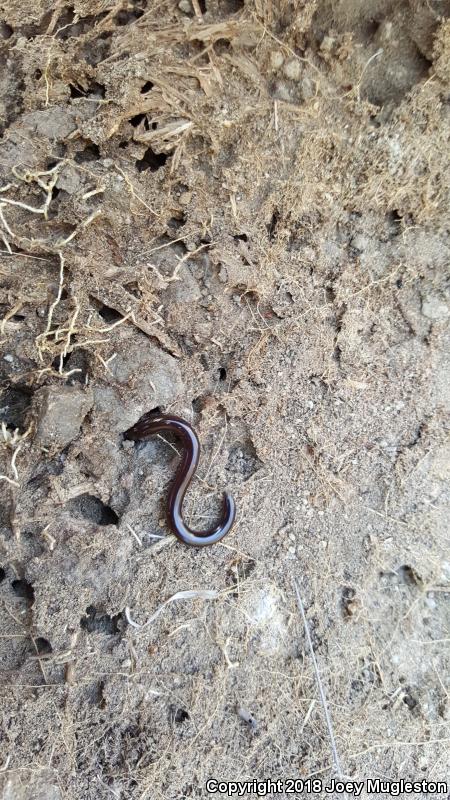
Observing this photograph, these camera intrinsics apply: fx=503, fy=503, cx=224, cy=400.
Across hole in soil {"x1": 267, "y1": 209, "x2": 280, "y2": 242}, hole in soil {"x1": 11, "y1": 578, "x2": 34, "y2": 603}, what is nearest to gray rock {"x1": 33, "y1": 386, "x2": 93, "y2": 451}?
hole in soil {"x1": 11, "y1": 578, "x2": 34, "y2": 603}

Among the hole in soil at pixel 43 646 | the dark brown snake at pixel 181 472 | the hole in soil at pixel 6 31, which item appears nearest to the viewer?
the hole in soil at pixel 6 31

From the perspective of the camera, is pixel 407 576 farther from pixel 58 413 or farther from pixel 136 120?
pixel 136 120

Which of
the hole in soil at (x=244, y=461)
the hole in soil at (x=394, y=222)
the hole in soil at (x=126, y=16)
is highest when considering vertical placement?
the hole in soil at (x=126, y=16)

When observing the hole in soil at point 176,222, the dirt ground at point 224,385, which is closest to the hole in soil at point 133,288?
the dirt ground at point 224,385

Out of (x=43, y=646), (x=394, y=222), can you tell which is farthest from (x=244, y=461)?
(x=394, y=222)

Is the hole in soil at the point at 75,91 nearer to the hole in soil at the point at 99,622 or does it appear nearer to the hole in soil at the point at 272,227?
the hole in soil at the point at 272,227

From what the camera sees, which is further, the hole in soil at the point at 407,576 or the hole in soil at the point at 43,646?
the hole in soil at the point at 407,576

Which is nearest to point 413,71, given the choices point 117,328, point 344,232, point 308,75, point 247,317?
point 308,75
